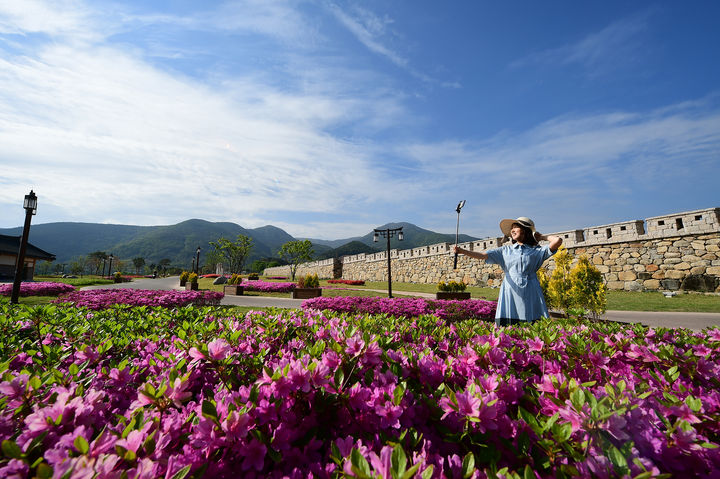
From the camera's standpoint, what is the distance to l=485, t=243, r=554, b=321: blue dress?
177 inches

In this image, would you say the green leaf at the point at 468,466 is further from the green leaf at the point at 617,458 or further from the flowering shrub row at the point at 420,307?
the flowering shrub row at the point at 420,307

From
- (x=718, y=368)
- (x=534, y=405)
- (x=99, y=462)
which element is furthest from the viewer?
(x=718, y=368)

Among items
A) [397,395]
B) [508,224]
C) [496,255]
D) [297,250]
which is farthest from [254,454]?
[297,250]

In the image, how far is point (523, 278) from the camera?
4.58 m

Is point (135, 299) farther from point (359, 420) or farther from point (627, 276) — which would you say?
point (627, 276)

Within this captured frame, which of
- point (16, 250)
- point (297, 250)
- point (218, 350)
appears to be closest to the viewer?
point (218, 350)

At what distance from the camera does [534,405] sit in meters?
1.37

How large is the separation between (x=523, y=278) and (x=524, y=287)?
0.14 metres

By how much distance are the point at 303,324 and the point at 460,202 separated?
7.24 meters

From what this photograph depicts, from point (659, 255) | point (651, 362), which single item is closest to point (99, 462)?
point (651, 362)

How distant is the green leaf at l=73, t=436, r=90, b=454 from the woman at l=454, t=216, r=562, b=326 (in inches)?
165

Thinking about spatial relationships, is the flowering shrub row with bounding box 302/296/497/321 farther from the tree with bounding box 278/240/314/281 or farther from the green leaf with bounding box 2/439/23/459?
the tree with bounding box 278/240/314/281

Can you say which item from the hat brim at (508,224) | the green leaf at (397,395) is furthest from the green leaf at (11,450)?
the hat brim at (508,224)

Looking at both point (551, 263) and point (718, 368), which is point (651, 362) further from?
point (551, 263)
